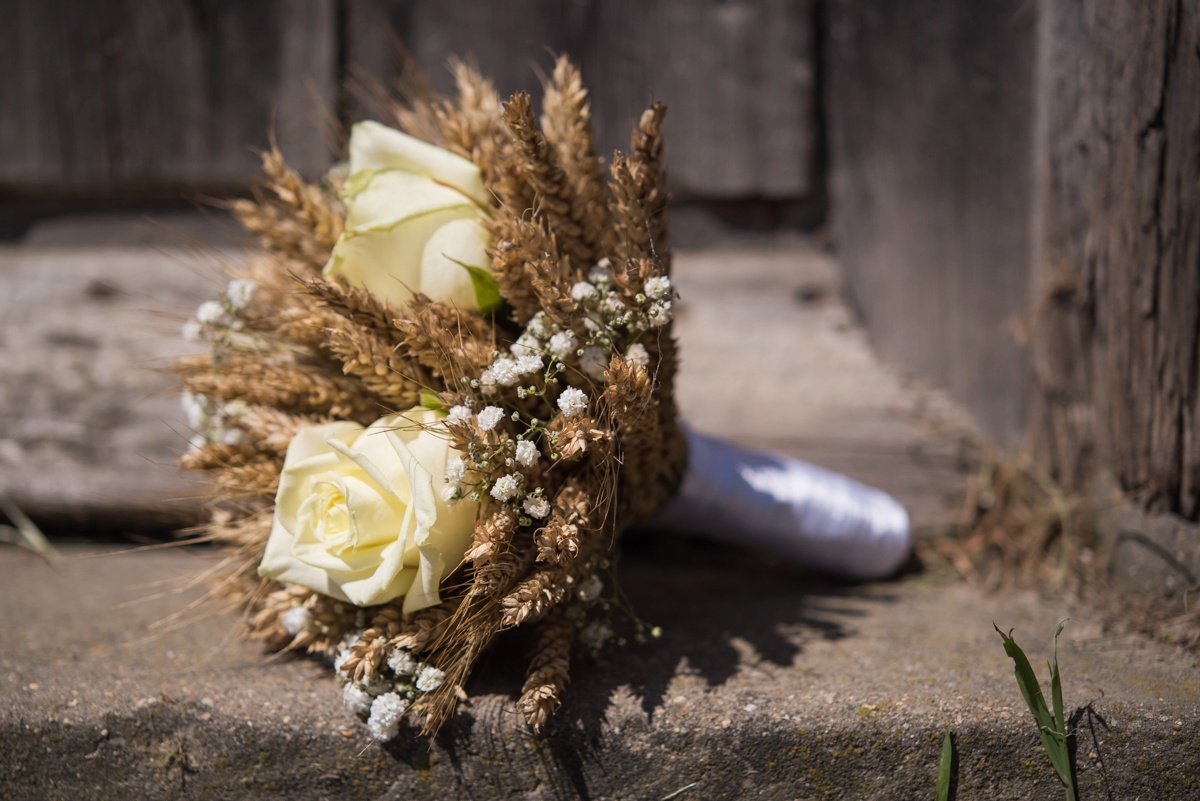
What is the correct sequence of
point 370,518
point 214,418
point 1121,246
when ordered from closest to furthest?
point 370,518 < point 214,418 < point 1121,246

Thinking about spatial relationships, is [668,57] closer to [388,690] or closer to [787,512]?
[787,512]

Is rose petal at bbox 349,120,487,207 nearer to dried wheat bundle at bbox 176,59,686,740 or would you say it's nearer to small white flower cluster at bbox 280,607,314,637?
dried wheat bundle at bbox 176,59,686,740

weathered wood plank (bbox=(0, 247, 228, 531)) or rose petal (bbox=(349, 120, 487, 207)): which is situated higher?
rose petal (bbox=(349, 120, 487, 207))

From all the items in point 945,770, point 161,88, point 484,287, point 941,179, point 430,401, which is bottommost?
point 945,770

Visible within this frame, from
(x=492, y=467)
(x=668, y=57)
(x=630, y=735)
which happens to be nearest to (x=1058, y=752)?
(x=630, y=735)

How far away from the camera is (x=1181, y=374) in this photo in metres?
0.99

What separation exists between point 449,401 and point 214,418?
14.7 inches

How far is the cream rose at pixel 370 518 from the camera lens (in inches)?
28.1

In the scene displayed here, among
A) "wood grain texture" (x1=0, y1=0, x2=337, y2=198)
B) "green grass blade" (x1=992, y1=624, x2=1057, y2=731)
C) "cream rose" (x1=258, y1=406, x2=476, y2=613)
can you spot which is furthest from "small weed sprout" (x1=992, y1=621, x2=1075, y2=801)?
"wood grain texture" (x1=0, y1=0, x2=337, y2=198)

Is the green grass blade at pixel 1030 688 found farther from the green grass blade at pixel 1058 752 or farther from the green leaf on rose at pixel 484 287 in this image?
the green leaf on rose at pixel 484 287

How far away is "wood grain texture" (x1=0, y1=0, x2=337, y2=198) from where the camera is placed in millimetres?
1417

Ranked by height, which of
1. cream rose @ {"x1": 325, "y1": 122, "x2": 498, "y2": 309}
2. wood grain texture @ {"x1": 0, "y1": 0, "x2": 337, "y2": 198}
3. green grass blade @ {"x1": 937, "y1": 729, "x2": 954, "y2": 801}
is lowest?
green grass blade @ {"x1": 937, "y1": 729, "x2": 954, "y2": 801}

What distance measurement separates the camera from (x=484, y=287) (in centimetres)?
85

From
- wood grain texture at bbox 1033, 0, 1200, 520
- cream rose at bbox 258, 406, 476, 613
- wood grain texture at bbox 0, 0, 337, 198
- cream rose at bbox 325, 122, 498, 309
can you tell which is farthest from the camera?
wood grain texture at bbox 0, 0, 337, 198
